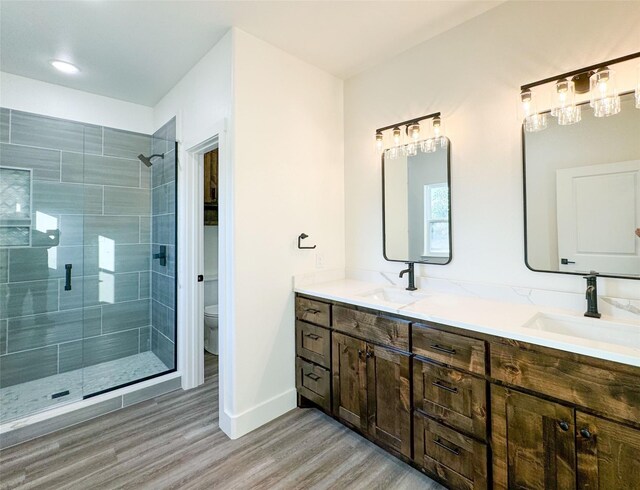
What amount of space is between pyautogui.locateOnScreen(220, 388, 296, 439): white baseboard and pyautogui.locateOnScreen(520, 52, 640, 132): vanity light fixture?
7.80 ft

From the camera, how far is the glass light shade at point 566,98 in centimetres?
159

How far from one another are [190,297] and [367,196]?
5.77 feet

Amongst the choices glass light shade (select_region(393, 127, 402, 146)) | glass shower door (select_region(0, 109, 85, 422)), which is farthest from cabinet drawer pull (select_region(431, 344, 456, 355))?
glass shower door (select_region(0, 109, 85, 422))

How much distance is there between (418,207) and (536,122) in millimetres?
832

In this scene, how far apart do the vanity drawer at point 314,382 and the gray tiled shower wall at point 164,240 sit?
4.20 feet

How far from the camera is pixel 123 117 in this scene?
3.09 m

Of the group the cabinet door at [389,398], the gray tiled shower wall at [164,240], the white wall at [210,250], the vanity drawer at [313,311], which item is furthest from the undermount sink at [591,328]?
the white wall at [210,250]

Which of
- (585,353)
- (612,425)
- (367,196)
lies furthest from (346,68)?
(612,425)

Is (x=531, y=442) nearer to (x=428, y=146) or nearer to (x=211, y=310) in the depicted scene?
(x=428, y=146)

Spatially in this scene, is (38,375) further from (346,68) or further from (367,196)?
(346,68)

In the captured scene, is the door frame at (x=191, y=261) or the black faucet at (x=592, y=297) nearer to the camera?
the black faucet at (x=592, y=297)

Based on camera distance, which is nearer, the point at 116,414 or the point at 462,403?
the point at 462,403

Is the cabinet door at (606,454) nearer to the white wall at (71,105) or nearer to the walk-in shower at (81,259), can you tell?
the walk-in shower at (81,259)

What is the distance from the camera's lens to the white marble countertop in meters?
1.14
